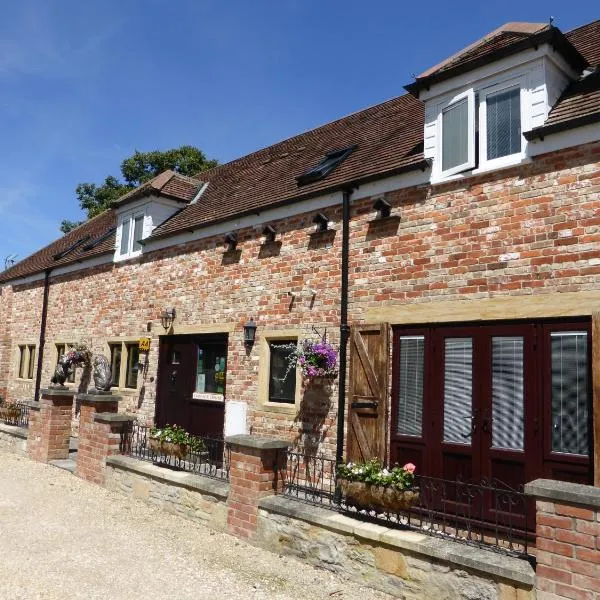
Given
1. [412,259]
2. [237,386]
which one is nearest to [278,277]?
→ [237,386]

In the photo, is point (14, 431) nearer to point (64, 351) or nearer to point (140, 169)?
point (64, 351)

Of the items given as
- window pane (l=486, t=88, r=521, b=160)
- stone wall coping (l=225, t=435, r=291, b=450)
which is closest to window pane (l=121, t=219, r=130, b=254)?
stone wall coping (l=225, t=435, r=291, b=450)

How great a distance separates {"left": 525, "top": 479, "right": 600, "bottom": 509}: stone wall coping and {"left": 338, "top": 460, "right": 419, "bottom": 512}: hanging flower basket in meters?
1.37

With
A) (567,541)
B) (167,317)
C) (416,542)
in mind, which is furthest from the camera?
(167,317)

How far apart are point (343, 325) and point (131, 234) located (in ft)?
24.9

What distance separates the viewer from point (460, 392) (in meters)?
6.96

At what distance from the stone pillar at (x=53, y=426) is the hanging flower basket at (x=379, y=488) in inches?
291

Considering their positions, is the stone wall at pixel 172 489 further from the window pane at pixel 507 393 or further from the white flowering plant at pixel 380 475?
the window pane at pixel 507 393

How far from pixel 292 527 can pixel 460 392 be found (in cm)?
261

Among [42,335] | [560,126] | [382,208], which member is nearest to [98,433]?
[382,208]

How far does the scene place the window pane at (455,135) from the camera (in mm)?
7391

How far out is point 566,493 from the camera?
14.2ft

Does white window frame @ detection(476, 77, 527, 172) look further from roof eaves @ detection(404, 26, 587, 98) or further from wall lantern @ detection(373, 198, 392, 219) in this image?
wall lantern @ detection(373, 198, 392, 219)

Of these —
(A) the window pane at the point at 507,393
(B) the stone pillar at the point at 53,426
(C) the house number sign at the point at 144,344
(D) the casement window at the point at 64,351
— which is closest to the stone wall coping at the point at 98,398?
(B) the stone pillar at the point at 53,426
